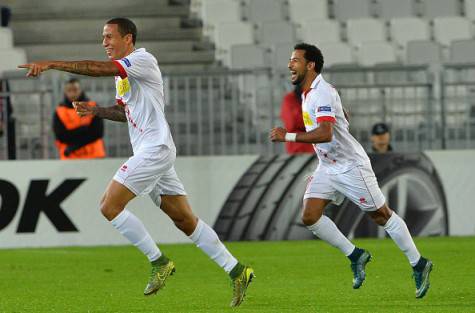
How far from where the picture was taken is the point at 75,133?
1902 cm

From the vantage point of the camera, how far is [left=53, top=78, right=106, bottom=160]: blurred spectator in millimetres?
18766

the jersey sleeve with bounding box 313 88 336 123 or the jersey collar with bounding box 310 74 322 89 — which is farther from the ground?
the jersey collar with bounding box 310 74 322 89

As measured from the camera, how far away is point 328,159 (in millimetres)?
11859

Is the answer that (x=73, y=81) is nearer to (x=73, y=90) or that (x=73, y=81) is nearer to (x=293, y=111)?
(x=73, y=90)

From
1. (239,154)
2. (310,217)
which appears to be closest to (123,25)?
(310,217)

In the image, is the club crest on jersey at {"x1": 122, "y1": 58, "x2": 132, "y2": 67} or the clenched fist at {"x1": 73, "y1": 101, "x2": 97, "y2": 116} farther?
the clenched fist at {"x1": 73, "y1": 101, "x2": 97, "y2": 116}

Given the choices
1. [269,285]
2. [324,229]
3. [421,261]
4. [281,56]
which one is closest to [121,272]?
[269,285]

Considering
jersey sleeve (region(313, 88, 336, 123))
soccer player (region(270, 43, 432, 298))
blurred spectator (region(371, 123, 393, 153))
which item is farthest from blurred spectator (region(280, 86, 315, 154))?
jersey sleeve (region(313, 88, 336, 123))

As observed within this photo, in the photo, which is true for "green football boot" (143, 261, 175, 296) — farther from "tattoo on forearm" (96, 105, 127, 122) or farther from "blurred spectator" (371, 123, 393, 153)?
"blurred spectator" (371, 123, 393, 153)

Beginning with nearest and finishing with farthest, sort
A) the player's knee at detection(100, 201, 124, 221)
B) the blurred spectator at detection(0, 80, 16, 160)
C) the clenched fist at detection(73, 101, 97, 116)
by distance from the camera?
the player's knee at detection(100, 201, 124, 221), the clenched fist at detection(73, 101, 97, 116), the blurred spectator at detection(0, 80, 16, 160)

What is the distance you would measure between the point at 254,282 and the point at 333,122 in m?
2.30

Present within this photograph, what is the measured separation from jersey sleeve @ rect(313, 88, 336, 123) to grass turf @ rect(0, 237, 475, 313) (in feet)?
4.63

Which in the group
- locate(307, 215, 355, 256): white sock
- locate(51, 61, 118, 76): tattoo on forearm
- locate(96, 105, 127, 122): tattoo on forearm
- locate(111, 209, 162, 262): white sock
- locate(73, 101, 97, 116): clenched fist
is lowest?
locate(307, 215, 355, 256): white sock

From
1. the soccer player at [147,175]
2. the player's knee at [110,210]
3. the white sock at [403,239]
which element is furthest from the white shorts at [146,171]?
the white sock at [403,239]
